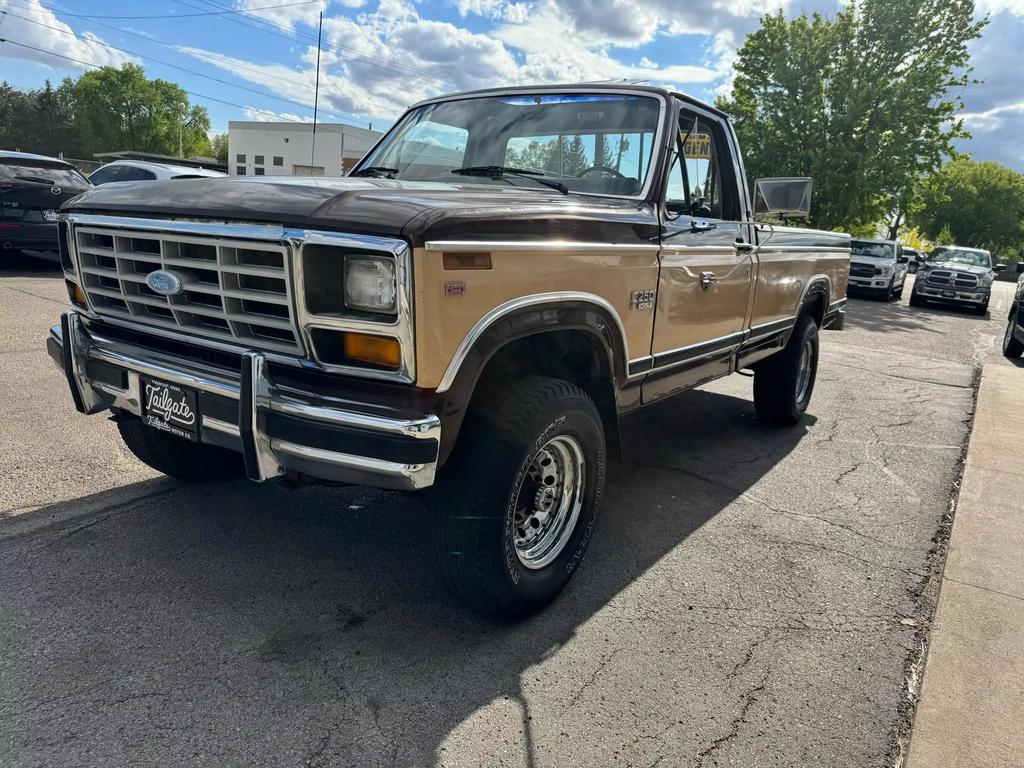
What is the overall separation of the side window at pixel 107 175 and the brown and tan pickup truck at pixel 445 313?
9.76m

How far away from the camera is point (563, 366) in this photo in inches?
122

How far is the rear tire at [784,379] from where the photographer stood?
19.0 ft

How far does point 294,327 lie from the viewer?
2.36m

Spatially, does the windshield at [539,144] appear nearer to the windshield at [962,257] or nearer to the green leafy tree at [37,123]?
the windshield at [962,257]

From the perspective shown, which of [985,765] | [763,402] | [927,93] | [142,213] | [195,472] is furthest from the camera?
[927,93]

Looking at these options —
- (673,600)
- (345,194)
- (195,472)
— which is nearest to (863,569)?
(673,600)

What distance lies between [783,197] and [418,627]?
11.4 feet

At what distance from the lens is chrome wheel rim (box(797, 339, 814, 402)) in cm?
612

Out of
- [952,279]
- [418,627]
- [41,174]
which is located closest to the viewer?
[418,627]

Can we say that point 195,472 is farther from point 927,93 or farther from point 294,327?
point 927,93

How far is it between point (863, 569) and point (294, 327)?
2904 millimetres

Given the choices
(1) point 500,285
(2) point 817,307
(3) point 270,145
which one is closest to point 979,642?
(1) point 500,285

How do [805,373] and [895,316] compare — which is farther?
[895,316]

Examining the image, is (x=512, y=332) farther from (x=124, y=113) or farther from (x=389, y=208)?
(x=124, y=113)
